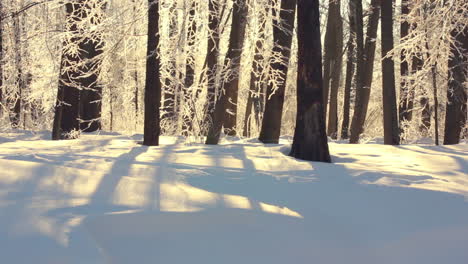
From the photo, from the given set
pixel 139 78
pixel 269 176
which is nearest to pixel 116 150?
pixel 269 176

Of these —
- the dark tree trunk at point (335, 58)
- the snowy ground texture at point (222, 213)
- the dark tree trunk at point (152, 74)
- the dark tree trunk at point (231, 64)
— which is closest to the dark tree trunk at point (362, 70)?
the dark tree trunk at point (335, 58)

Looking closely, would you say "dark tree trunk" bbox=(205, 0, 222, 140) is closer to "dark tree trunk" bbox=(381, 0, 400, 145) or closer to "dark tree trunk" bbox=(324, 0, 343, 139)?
"dark tree trunk" bbox=(381, 0, 400, 145)

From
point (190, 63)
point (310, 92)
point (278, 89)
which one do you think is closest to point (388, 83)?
point (278, 89)

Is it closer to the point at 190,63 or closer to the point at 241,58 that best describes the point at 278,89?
the point at 241,58

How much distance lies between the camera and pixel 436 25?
884 cm

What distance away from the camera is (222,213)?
3.96m

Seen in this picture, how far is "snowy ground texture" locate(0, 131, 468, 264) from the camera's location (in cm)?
327

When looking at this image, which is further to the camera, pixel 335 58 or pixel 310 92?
pixel 335 58

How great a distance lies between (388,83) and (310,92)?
16.5ft

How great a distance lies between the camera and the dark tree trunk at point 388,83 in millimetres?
11047

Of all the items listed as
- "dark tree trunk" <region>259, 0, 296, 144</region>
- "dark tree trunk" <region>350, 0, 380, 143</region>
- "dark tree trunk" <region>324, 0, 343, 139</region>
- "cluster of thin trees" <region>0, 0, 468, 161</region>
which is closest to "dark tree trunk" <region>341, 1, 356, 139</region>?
"dark tree trunk" <region>324, 0, 343, 139</region>

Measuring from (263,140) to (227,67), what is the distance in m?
1.77

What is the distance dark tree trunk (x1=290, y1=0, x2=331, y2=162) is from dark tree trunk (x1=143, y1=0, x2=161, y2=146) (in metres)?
2.80

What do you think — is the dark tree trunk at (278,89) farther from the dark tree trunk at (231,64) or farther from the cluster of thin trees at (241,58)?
the dark tree trunk at (231,64)
